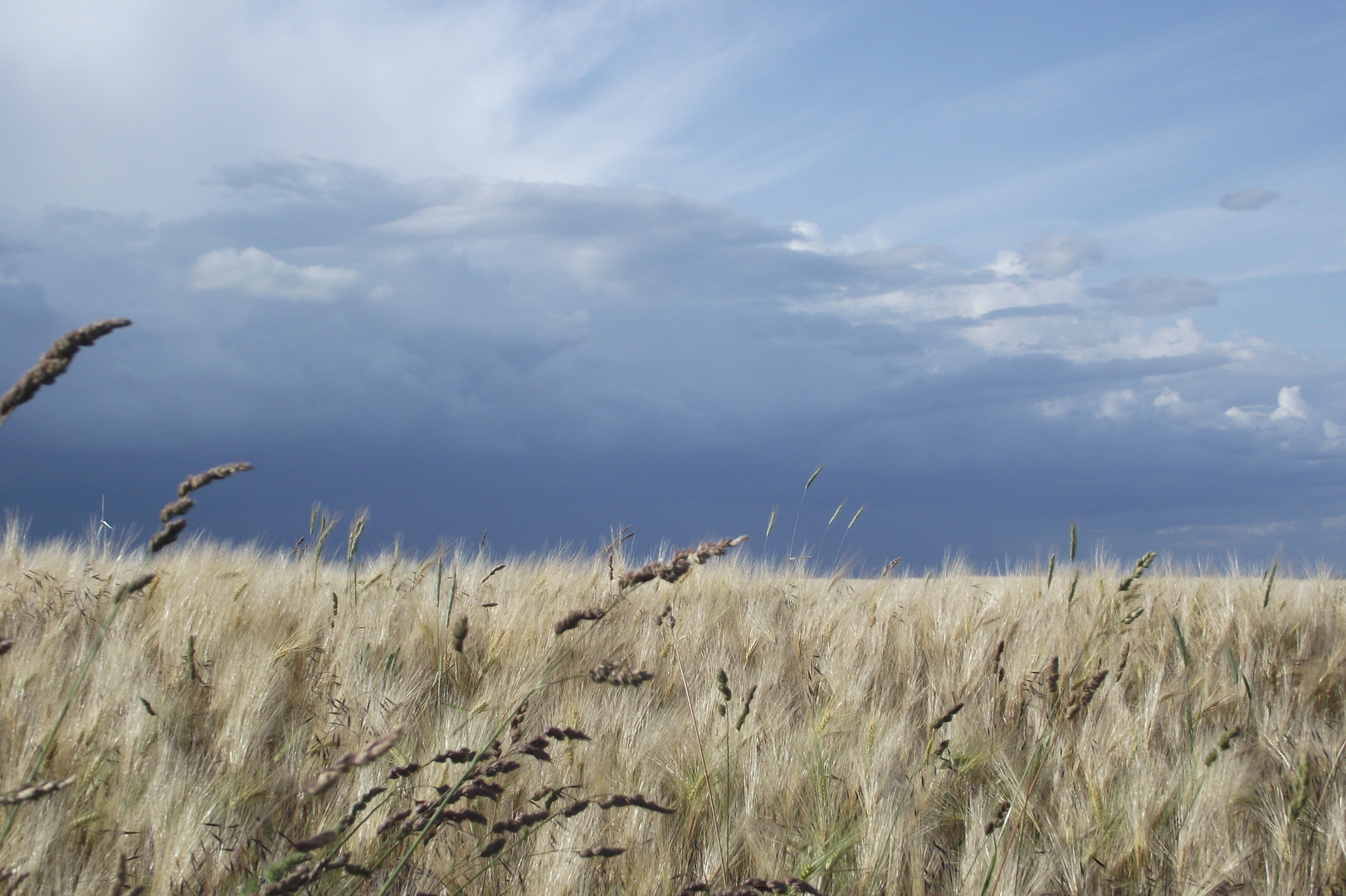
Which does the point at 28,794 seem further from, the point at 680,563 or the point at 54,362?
the point at 680,563

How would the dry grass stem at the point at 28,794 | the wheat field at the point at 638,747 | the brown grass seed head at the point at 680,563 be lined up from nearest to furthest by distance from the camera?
the dry grass stem at the point at 28,794 < the brown grass seed head at the point at 680,563 < the wheat field at the point at 638,747

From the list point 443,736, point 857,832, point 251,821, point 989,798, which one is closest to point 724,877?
point 857,832

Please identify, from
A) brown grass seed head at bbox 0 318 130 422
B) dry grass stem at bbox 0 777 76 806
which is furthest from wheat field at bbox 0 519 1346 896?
brown grass seed head at bbox 0 318 130 422

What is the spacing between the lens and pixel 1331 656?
3.93 meters

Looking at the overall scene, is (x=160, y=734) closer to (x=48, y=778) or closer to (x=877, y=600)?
(x=48, y=778)

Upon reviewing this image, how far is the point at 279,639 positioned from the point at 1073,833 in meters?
3.13

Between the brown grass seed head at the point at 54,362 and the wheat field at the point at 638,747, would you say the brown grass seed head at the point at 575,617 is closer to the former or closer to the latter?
the wheat field at the point at 638,747

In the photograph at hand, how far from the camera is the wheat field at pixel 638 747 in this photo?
198 centimetres

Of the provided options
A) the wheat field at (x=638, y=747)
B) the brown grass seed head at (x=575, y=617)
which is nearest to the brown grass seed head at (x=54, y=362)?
the wheat field at (x=638, y=747)

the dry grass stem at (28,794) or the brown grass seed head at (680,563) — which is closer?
the dry grass stem at (28,794)

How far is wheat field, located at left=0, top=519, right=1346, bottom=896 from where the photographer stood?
1976 millimetres

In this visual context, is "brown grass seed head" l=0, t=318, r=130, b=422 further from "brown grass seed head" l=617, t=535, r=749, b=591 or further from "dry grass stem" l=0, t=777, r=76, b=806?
"brown grass seed head" l=617, t=535, r=749, b=591

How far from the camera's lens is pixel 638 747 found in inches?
99.6

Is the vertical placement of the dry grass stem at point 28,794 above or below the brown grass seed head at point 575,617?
below
